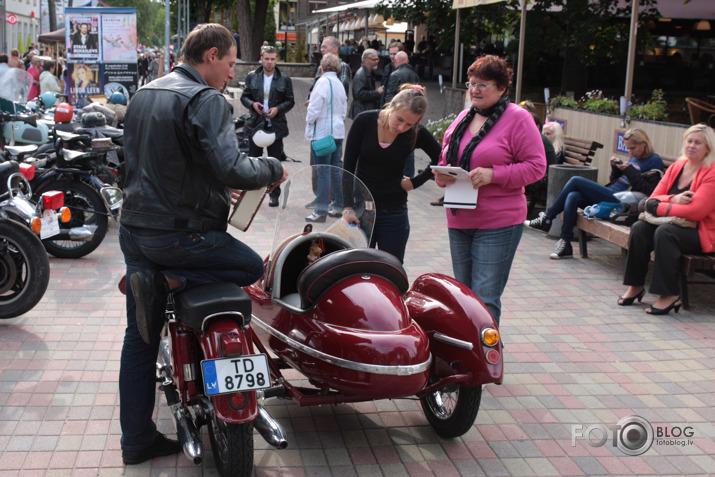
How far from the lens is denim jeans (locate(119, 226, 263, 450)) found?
11.2 ft

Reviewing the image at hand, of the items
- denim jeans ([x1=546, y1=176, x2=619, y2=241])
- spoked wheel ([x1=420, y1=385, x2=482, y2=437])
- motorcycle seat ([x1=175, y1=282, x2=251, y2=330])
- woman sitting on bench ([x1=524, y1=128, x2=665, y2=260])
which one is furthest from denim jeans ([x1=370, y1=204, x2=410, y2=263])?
denim jeans ([x1=546, y1=176, x2=619, y2=241])

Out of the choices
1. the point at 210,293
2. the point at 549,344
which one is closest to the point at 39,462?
the point at 210,293

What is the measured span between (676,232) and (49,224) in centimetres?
524

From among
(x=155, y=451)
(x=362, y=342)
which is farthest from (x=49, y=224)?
(x=362, y=342)

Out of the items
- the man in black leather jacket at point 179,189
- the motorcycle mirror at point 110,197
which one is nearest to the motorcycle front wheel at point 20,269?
the motorcycle mirror at point 110,197

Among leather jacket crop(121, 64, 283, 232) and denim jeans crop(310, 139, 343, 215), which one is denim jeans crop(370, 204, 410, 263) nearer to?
denim jeans crop(310, 139, 343, 215)

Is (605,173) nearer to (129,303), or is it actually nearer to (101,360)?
(101,360)

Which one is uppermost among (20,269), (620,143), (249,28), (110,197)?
(249,28)

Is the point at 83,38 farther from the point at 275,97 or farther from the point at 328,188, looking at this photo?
the point at 328,188

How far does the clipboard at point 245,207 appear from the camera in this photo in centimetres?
370

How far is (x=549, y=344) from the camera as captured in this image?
18.6 feet

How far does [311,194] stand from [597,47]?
15472 mm

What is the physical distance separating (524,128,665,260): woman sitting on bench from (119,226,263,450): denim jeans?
5248 mm

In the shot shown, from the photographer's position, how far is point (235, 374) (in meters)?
3.22
